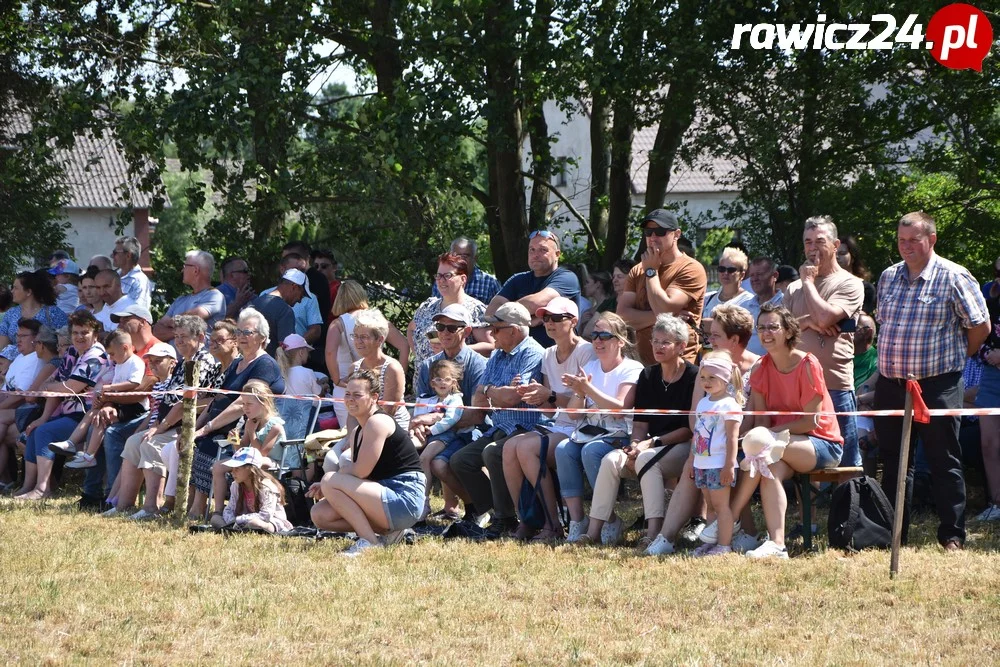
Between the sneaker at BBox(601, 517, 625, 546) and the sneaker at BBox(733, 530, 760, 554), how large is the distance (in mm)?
758

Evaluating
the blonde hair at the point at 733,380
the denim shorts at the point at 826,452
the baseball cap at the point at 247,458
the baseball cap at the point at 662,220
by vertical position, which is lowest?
the baseball cap at the point at 247,458

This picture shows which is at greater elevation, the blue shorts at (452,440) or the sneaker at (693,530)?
the blue shorts at (452,440)

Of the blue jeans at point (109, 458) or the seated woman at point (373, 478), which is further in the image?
the blue jeans at point (109, 458)

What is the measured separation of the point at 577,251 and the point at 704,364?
32.6ft

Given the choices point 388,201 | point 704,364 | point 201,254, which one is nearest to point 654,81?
point 388,201

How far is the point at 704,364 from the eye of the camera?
7.25m

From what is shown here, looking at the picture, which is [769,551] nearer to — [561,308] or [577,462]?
[577,462]

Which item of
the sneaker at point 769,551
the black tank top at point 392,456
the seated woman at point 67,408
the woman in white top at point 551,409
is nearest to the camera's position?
the sneaker at point 769,551

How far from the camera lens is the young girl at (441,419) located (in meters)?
8.66

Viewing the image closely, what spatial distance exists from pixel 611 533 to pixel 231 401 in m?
3.03

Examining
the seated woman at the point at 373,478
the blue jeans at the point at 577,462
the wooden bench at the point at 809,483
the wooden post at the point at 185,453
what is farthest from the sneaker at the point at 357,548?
the wooden bench at the point at 809,483

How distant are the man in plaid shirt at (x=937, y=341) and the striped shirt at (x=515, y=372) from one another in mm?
2324

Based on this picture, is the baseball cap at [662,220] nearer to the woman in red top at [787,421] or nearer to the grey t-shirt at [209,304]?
the woman in red top at [787,421]

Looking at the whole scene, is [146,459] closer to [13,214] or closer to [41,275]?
[41,275]
